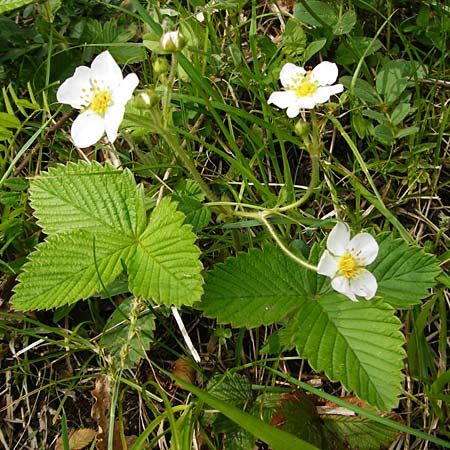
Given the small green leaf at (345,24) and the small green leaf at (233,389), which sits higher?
the small green leaf at (345,24)

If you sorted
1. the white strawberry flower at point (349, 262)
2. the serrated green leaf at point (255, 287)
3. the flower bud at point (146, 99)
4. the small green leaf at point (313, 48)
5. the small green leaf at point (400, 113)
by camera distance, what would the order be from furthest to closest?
1. the small green leaf at point (313, 48)
2. the small green leaf at point (400, 113)
3. the serrated green leaf at point (255, 287)
4. the white strawberry flower at point (349, 262)
5. the flower bud at point (146, 99)

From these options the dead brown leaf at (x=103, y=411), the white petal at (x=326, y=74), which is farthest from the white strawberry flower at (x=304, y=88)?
the dead brown leaf at (x=103, y=411)

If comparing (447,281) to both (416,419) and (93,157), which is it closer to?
(416,419)

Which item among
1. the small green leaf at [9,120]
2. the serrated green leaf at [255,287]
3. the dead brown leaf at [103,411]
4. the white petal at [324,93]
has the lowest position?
the dead brown leaf at [103,411]

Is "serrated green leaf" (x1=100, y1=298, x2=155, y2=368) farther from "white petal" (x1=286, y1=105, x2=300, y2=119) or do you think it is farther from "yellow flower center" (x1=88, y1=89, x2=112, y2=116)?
"white petal" (x1=286, y1=105, x2=300, y2=119)

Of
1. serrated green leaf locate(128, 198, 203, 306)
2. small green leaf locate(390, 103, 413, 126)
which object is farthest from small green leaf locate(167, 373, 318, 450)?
small green leaf locate(390, 103, 413, 126)

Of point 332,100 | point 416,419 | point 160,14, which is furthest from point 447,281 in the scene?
point 160,14

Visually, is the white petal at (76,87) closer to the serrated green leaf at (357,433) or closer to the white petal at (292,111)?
the white petal at (292,111)
